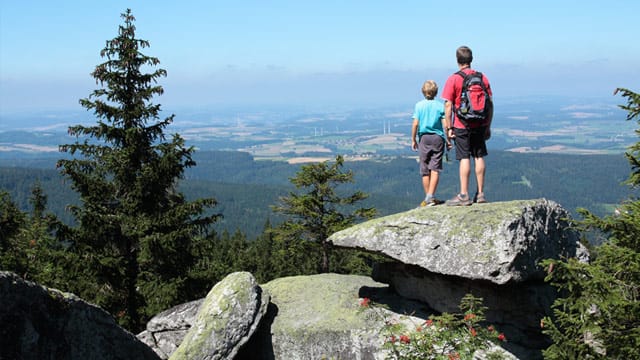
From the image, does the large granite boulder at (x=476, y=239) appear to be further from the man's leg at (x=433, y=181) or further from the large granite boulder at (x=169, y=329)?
the large granite boulder at (x=169, y=329)

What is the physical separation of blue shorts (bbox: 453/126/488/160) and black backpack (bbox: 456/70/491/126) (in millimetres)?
362

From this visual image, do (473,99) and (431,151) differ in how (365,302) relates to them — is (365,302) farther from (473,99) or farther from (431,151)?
(473,99)

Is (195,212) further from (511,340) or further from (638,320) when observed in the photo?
(638,320)

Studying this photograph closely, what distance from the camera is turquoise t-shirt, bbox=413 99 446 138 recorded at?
1212cm

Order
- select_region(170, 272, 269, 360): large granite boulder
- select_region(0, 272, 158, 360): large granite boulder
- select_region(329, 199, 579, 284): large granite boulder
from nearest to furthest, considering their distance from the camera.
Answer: select_region(0, 272, 158, 360): large granite boulder
select_region(329, 199, 579, 284): large granite boulder
select_region(170, 272, 269, 360): large granite boulder

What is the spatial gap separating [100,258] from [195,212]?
11.4ft

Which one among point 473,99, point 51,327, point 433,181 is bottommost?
point 51,327

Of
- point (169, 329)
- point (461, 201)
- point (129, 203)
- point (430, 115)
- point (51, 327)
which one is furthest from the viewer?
point (129, 203)

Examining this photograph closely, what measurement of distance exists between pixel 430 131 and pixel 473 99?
1.52 metres

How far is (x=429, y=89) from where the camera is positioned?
11938 millimetres

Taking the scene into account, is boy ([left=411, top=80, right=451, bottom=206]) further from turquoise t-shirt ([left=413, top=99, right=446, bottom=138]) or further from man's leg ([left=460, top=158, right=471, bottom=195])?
man's leg ([left=460, top=158, right=471, bottom=195])

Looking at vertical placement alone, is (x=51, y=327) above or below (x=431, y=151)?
below

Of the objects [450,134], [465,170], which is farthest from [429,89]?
[465,170]

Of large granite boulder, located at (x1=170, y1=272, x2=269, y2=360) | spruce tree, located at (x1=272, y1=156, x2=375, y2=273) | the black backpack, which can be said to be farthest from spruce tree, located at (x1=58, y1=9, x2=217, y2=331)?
the black backpack
